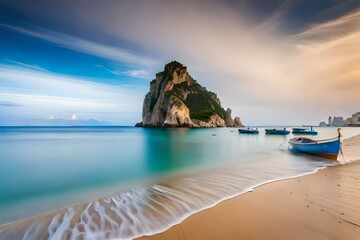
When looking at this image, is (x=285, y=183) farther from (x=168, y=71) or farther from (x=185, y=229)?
(x=168, y=71)

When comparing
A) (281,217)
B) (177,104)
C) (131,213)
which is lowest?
(131,213)

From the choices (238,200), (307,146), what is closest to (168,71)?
(307,146)

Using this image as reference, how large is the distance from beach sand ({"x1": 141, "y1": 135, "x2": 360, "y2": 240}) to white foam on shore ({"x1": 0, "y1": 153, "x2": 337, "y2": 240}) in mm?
461

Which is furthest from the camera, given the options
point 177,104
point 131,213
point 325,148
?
point 177,104

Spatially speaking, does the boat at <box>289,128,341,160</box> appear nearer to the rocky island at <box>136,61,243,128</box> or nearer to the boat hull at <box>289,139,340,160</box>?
the boat hull at <box>289,139,340,160</box>

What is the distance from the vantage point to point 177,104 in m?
112

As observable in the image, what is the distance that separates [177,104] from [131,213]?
Result: 10699 cm

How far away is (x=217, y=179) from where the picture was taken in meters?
9.59

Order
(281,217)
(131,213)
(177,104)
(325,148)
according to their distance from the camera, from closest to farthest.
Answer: (281,217), (131,213), (325,148), (177,104)

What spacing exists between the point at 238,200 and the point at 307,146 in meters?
15.2

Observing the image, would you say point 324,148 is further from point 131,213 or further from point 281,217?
point 131,213

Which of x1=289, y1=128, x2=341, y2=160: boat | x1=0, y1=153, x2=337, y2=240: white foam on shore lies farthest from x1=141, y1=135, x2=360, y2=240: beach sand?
x1=289, y1=128, x2=341, y2=160: boat

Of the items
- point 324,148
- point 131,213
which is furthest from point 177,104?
point 131,213

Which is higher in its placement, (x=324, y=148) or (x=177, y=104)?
(x=177, y=104)
